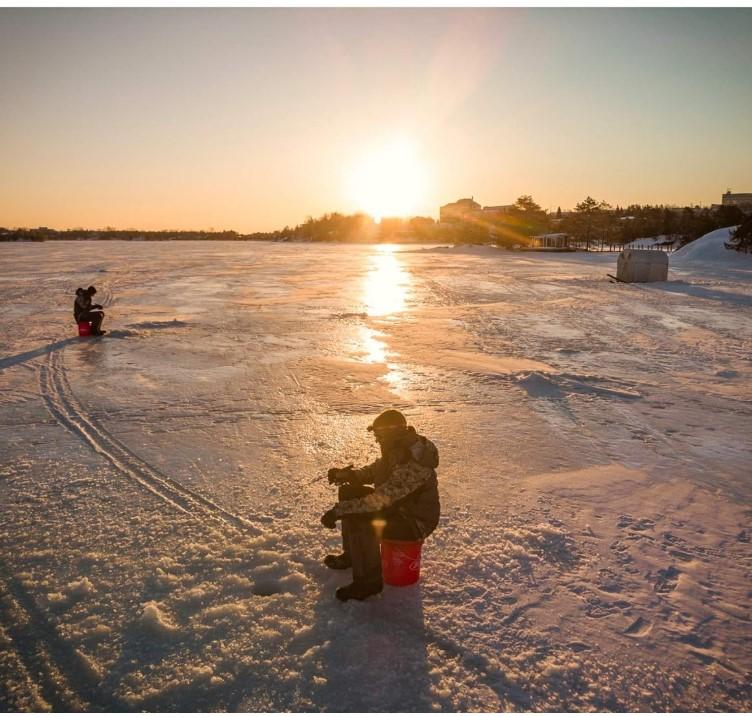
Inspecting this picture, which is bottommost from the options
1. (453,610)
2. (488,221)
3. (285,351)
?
(453,610)

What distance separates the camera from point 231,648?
9.09 ft

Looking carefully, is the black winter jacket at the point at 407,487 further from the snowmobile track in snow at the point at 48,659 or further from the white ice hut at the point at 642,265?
the white ice hut at the point at 642,265

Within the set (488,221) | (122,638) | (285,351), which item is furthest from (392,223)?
(122,638)

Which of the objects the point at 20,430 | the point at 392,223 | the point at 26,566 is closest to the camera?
the point at 26,566

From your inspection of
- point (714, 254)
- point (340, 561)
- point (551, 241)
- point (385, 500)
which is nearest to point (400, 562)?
point (340, 561)

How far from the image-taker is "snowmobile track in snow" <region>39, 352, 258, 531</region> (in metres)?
4.12

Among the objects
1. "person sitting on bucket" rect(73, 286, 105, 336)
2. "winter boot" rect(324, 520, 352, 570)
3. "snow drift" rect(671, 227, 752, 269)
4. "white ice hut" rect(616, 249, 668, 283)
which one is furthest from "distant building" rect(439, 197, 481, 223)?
"winter boot" rect(324, 520, 352, 570)

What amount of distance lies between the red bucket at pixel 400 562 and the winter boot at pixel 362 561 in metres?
0.11

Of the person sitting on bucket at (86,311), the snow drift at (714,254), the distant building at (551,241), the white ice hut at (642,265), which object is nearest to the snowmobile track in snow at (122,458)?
the person sitting on bucket at (86,311)

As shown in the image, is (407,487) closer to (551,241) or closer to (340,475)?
(340,475)

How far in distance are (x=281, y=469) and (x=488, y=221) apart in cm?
7542

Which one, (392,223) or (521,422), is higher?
(392,223)

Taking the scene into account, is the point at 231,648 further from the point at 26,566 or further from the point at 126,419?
the point at 126,419

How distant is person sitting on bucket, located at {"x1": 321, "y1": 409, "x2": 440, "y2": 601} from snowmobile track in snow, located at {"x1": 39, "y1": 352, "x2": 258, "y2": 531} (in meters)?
1.16
